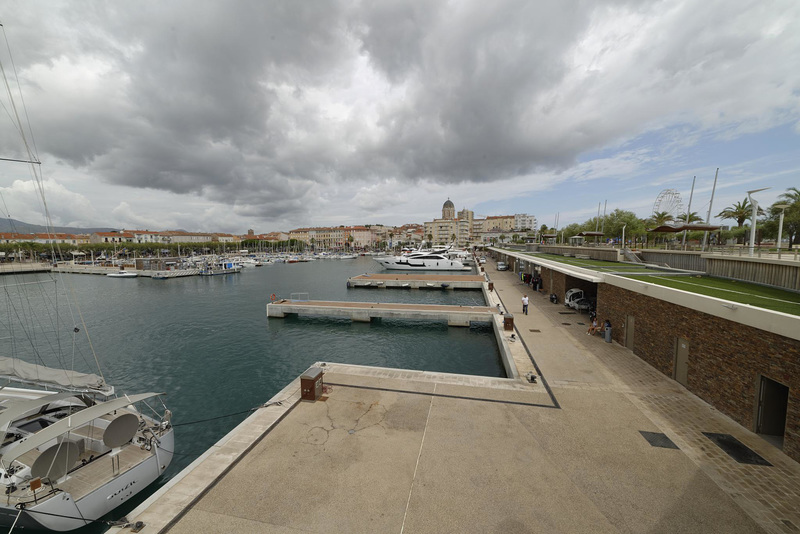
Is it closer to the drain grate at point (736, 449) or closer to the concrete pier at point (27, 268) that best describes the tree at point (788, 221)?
the drain grate at point (736, 449)

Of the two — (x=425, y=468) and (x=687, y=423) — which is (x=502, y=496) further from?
(x=687, y=423)

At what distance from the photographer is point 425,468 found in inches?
250

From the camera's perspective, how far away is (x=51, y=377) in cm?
914

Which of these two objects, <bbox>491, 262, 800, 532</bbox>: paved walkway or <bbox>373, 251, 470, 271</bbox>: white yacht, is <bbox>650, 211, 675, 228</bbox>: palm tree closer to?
<bbox>373, 251, 470, 271</bbox>: white yacht

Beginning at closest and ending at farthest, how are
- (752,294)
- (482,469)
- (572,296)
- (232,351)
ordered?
1. (482,469)
2. (752,294)
3. (232,351)
4. (572,296)

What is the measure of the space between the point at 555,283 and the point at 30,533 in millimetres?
28949

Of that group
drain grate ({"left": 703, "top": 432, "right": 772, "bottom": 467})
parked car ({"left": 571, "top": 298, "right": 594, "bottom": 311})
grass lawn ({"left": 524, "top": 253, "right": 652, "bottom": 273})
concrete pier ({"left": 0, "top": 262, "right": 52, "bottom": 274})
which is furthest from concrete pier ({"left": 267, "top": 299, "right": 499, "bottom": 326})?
concrete pier ({"left": 0, "top": 262, "right": 52, "bottom": 274})

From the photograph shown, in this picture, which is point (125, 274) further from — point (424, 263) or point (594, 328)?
point (594, 328)

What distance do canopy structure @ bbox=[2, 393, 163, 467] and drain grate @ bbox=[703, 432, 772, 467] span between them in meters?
14.3

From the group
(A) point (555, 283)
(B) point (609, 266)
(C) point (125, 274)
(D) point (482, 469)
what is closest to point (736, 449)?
(D) point (482, 469)

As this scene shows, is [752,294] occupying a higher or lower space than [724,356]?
higher

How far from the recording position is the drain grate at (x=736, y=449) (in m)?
6.50

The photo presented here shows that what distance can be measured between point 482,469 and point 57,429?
9071 millimetres

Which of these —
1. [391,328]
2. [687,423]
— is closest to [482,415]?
[687,423]
